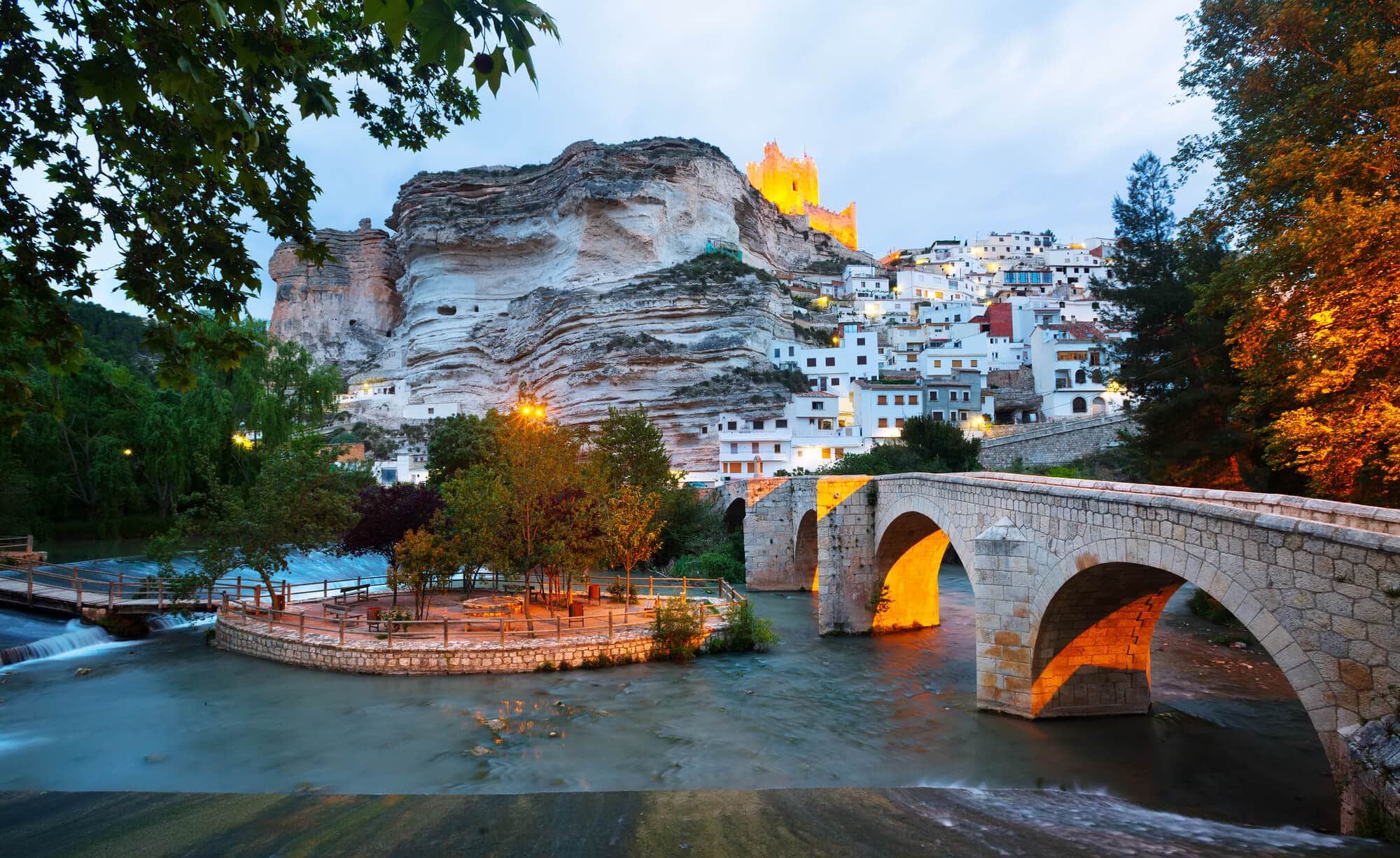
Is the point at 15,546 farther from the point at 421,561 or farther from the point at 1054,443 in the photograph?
the point at 1054,443

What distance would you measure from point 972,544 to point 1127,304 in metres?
15.5

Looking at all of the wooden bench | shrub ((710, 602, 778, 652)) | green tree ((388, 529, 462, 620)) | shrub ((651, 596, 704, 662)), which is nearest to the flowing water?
shrub ((651, 596, 704, 662))

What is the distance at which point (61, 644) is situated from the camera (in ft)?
54.3

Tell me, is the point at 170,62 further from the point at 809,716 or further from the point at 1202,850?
the point at 809,716

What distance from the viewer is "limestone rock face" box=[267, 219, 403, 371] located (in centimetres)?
7531

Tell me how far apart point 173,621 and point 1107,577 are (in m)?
22.8

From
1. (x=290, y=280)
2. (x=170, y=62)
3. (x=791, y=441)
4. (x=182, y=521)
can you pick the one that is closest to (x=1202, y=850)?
(x=170, y=62)

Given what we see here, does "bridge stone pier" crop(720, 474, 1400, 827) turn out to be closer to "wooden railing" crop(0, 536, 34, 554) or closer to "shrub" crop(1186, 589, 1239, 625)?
"shrub" crop(1186, 589, 1239, 625)

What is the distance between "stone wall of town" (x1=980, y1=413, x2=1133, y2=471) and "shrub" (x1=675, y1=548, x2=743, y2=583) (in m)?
17.6

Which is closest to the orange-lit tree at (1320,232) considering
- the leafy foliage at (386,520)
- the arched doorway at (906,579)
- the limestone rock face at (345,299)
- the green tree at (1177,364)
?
the green tree at (1177,364)

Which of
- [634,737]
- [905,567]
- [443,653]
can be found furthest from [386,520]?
[905,567]

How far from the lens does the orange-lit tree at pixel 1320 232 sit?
980 cm

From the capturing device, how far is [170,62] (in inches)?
124

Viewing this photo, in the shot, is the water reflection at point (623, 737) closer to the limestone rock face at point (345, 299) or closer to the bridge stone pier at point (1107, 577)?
the bridge stone pier at point (1107, 577)
